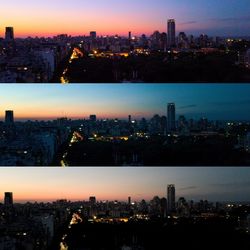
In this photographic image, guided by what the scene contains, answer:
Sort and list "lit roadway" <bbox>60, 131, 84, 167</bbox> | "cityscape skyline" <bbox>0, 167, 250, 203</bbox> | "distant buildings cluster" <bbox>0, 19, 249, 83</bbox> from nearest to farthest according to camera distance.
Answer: "distant buildings cluster" <bbox>0, 19, 249, 83</bbox>, "lit roadway" <bbox>60, 131, 84, 167</bbox>, "cityscape skyline" <bbox>0, 167, 250, 203</bbox>

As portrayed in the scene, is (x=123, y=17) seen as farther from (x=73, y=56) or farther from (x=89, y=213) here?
(x=89, y=213)

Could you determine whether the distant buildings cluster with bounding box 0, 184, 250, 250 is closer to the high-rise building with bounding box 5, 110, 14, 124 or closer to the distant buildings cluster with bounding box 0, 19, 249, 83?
the high-rise building with bounding box 5, 110, 14, 124

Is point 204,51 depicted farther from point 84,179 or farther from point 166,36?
point 84,179

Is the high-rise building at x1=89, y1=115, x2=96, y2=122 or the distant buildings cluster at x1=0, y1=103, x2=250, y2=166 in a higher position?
the high-rise building at x1=89, y1=115, x2=96, y2=122

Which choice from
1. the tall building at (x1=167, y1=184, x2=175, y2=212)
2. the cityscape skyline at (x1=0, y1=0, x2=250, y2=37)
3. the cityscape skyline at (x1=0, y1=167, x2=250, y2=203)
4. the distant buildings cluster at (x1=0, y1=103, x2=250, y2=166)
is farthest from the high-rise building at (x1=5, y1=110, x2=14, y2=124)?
the tall building at (x1=167, y1=184, x2=175, y2=212)

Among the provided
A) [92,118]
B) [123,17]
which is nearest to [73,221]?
[92,118]

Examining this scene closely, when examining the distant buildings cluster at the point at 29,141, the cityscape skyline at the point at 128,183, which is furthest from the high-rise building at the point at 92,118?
the cityscape skyline at the point at 128,183

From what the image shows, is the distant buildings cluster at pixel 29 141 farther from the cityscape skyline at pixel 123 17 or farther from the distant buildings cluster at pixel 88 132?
the cityscape skyline at pixel 123 17

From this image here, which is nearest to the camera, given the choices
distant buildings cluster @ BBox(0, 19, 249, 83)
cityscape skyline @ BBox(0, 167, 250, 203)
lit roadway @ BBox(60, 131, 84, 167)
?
distant buildings cluster @ BBox(0, 19, 249, 83)
